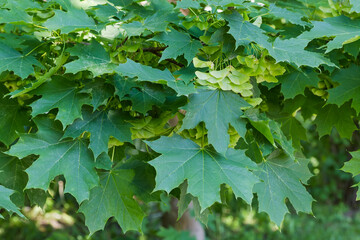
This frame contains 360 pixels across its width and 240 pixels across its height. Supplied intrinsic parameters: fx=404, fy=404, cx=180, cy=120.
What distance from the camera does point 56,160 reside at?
3.77 feet

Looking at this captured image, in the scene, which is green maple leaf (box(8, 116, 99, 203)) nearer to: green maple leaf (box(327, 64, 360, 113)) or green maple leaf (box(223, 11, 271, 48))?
green maple leaf (box(223, 11, 271, 48))

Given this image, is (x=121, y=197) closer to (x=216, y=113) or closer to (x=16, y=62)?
(x=216, y=113)

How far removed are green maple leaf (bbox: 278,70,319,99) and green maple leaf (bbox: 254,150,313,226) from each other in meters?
0.21

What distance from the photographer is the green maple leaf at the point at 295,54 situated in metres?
1.11

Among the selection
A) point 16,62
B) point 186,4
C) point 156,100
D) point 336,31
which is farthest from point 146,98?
point 336,31

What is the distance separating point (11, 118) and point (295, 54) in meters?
0.91

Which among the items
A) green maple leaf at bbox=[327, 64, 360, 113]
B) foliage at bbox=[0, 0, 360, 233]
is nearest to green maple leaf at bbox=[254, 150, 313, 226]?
foliage at bbox=[0, 0, 360, 233]

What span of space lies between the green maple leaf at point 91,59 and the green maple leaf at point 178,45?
15 cm

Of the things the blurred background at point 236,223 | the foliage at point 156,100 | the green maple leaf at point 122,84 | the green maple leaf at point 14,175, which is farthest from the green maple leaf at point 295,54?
the blurred background at point 236,223

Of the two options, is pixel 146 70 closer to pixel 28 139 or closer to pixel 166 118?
pixel 166 118

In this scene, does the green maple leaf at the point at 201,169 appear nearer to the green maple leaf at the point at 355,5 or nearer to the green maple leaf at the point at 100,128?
the green maple leaf at the point at 100,128

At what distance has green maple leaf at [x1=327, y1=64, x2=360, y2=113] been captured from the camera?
1372mm

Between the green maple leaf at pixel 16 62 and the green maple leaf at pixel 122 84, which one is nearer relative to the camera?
the green maple leaf at pixel 122 84

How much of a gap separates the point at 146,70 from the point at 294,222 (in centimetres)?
449
